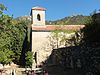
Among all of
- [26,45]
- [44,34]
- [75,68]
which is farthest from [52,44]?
[75,68]

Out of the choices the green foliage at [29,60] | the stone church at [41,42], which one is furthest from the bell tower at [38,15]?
the green foliage at [29,60]

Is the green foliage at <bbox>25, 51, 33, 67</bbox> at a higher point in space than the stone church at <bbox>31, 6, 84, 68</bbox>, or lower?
lower

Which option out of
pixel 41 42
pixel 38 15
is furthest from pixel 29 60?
pixel 38 15

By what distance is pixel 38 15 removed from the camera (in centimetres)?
4356

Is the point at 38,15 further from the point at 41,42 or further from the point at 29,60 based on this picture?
the point at 29,60

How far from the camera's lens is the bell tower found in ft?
141

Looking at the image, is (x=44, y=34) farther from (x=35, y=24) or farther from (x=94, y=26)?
Answer: (x=94, y=26)

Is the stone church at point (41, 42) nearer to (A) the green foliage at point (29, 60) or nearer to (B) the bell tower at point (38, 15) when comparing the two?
(A) the green foliage at point (29, 60)

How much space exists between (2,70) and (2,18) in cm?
846

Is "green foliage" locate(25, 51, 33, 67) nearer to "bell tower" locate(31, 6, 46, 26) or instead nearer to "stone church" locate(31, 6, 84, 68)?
"stone church" locate(31, 6, 84, 68)

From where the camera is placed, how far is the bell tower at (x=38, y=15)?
42844 millimetres

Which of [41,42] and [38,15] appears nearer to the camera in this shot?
[41,42]

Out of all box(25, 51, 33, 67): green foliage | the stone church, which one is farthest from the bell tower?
box(25, 51, 33, 67): green foliage

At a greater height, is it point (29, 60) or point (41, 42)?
point (41, 42)
